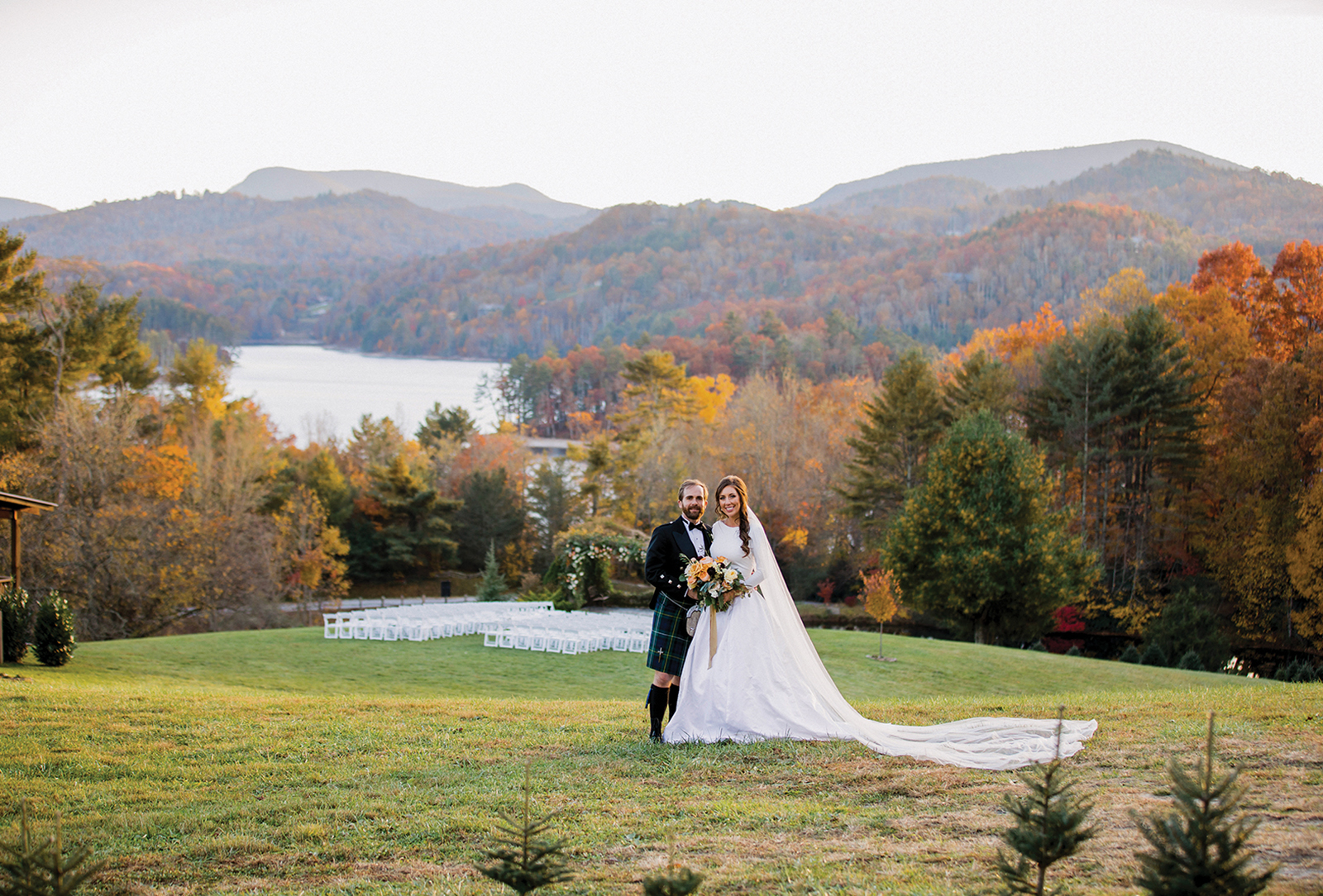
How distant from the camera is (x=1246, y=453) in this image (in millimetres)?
32344

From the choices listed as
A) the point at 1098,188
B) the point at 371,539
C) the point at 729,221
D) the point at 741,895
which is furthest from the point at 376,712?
the point at 1098,188

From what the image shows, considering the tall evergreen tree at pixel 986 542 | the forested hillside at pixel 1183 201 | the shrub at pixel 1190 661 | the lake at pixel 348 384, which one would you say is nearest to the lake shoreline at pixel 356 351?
the lake at pixel 348 384

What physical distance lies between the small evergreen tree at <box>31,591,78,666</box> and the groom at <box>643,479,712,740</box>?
11.8 meters

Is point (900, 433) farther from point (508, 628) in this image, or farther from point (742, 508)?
point (742, 508)

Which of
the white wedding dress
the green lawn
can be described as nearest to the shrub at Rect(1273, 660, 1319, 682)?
the green lawn

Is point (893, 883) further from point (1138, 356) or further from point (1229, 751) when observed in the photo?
point (1138, 356)

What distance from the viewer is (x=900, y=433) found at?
133ft

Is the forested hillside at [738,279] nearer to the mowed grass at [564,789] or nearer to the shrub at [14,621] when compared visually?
the shrub at [14,621]

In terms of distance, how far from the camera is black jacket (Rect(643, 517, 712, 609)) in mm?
7691

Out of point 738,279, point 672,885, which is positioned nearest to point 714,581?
point 672,885

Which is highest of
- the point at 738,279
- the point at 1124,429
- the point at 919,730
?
the point at 738,279

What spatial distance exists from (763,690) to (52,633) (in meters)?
13.0

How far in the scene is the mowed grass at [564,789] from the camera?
4578 mm

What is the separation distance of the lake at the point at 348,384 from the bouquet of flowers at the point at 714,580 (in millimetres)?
77922
